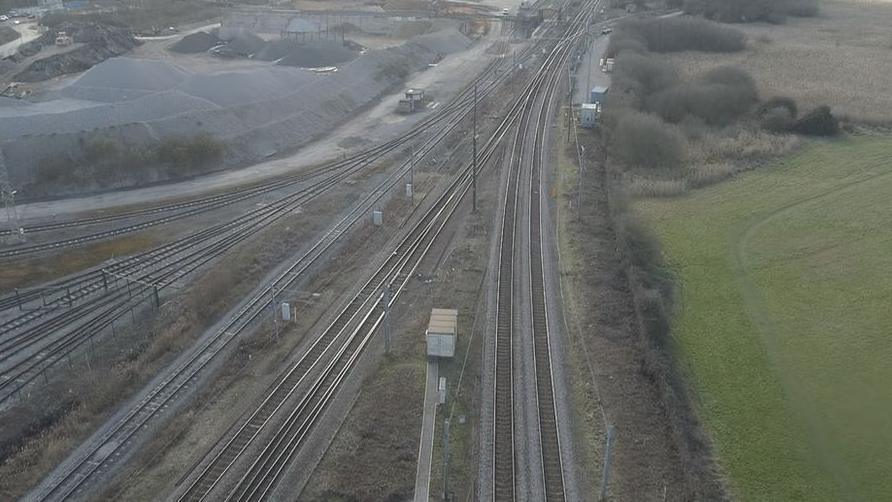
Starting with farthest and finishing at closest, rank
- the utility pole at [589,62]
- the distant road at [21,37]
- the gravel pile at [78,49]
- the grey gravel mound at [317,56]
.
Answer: the distant road at [21,37] < the grey gravel mound at [317,56] < the gravel pile at [78,49] < the utility pole at [589,62]

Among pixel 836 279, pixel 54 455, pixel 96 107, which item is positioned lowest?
pixel 54 455

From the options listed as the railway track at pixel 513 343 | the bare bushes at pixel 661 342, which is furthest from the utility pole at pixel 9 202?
the bare bushes at pixel 661 342

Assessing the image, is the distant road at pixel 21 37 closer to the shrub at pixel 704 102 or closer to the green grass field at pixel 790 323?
the shrub at pixel 704 102

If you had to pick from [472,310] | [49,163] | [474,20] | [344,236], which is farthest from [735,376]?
[474,20]

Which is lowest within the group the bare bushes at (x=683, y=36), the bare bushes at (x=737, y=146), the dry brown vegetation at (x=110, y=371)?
the dry brown vegetation at (x=110, y=371)

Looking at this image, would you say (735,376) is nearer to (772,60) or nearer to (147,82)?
(147,82)

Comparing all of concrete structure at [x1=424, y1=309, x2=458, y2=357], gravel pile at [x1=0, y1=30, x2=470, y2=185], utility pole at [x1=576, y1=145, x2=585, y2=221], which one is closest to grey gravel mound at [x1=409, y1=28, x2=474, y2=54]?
gravel pile at [x1=0, y1=30, x2=470, y2=185]

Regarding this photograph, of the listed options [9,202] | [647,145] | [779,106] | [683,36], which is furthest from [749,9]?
[9,202]
